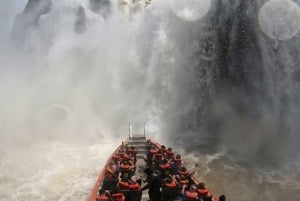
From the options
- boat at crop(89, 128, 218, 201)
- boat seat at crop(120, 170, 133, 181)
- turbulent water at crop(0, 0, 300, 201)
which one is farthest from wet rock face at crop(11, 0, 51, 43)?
boat seat at crop(120, 170, 133, 181)

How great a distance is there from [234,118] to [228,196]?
1174cm

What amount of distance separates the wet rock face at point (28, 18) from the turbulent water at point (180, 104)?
149 ft

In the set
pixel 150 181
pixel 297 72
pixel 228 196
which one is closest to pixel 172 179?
pixel 150 181

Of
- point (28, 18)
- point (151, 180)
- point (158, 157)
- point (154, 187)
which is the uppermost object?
point (28, 18)

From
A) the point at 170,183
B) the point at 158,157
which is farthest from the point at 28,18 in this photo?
the point at 170,183

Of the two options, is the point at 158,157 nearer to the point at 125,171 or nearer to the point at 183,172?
the point at 125,171

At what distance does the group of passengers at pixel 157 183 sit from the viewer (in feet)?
36.1

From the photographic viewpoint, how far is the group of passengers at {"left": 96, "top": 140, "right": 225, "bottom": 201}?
36.1ft

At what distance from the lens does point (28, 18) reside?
275ft

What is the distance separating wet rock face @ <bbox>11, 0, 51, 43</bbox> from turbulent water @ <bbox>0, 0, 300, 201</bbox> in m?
45.5

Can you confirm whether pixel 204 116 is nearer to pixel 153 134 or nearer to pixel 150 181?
pixel 153 134

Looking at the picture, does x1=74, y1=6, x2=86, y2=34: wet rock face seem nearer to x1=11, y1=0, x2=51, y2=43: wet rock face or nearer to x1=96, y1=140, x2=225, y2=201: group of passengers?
x1=11, y1=0, x2=51, y2=43: wet rock face

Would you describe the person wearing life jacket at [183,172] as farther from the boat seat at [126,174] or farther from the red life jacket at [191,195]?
the red life jacket at [191,195]

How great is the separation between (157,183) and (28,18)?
78665mm
